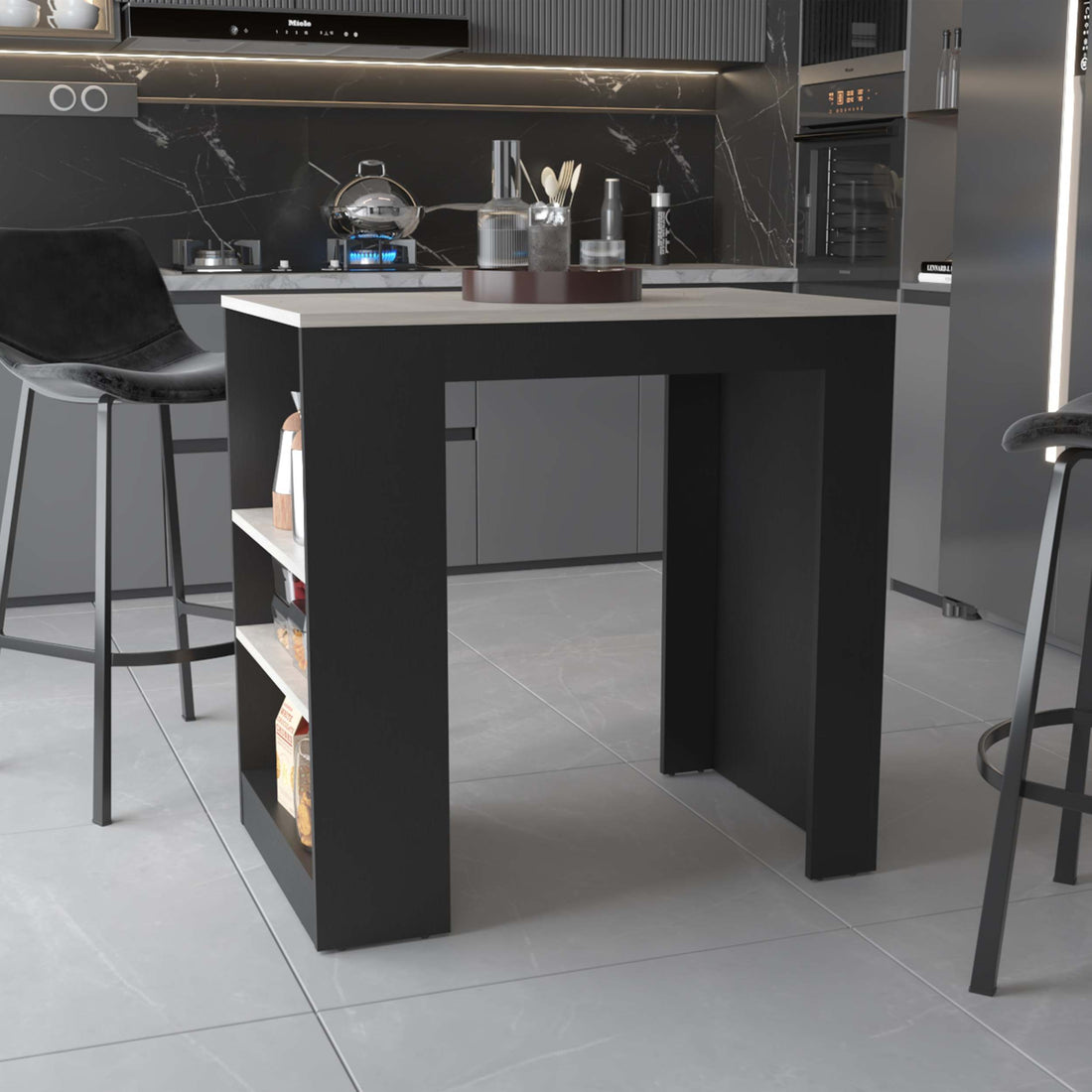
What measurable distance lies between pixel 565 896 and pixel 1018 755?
72 centimetres

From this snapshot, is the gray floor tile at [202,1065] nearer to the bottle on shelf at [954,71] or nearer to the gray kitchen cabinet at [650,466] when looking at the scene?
the gray kitchen cabinet at [650,466]

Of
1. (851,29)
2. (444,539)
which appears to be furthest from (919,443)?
(444,539)

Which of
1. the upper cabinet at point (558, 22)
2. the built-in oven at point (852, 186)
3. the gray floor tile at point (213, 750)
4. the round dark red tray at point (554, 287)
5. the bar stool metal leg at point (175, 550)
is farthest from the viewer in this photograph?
the upper cabinet at point (558, 22)

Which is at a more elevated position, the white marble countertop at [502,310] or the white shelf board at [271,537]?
the white marble countertop at [502,310]

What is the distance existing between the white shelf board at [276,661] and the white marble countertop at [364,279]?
1631mm

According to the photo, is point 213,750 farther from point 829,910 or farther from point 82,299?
point 829,910

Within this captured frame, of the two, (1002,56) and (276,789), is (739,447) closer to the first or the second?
(276,789)

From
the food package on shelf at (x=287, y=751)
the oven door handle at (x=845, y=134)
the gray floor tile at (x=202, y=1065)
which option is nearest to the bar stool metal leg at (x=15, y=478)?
the food package on shelf at (x=287, y=751)

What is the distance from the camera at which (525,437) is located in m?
4.32

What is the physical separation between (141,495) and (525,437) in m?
1.11

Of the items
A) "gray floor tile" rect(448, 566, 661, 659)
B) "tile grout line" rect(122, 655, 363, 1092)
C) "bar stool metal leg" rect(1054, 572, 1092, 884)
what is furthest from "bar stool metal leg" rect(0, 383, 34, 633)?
"bar stool metal leg" rect(1054, 572, 1092, 884)

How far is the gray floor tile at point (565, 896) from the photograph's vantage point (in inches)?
78.6

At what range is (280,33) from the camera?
408cm

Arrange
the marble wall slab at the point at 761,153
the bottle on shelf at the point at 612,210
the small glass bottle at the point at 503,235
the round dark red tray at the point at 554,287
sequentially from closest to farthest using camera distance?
the round dark red tray at the point at 554,287 < the small glass bottle at the point at 503,235 < the marble wall slab at the point at 761,153 < the bottle on shelf at the point at 612,210
